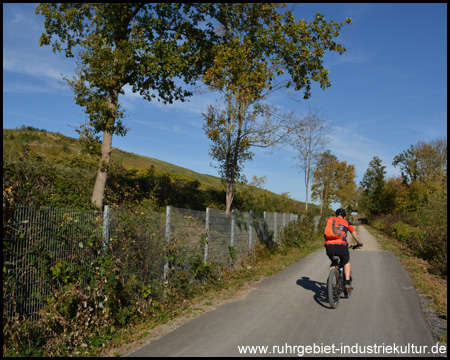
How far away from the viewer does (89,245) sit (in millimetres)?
5496

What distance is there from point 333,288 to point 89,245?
15.3ft

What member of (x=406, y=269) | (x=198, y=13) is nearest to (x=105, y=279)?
(x=406, y=269)

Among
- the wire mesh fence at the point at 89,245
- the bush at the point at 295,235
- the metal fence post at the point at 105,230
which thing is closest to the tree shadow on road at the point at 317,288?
the wire mesh fence at the point at 89,245

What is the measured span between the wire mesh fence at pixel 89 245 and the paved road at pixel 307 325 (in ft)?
4.84

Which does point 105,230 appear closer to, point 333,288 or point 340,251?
point 333,288

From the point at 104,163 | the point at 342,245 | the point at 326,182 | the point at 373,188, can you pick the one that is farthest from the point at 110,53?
the point at 373,188

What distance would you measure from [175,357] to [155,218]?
311 centimetres

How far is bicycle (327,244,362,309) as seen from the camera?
6727 mm

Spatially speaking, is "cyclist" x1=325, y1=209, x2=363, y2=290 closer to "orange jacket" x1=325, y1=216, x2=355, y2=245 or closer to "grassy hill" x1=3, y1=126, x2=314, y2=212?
"orange jacket" x1=325, y1=216, x2=355, y2=245

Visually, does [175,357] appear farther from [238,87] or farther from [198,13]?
[198,13]

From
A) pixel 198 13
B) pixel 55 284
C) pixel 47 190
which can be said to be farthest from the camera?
pixel 198 13

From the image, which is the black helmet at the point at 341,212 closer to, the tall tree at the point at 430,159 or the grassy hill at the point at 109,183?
the grassy hill at the point at 109,183

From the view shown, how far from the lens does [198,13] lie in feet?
44.5

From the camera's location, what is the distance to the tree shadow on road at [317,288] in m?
7.45
